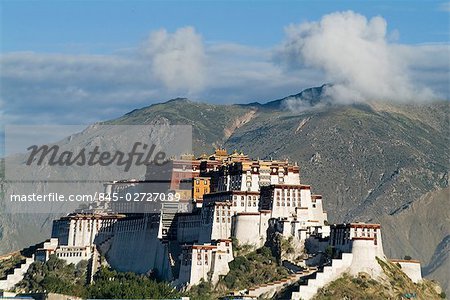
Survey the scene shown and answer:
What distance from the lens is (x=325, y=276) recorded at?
561 feet

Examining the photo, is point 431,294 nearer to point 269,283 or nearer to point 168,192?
point 269,283

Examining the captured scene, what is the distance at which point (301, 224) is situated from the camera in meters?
184

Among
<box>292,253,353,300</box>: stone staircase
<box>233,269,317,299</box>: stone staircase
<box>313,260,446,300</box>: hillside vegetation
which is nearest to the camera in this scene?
<box>292,253,353,300</box>: stone staircase

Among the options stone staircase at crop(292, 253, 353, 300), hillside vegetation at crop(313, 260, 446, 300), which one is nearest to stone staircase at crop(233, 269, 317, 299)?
stone staircase at crop(292, 253, 353, 300)

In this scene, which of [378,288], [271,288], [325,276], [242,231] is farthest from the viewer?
[242,231]

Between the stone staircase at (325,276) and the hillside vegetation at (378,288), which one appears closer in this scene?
the stone staircase at (325,276)

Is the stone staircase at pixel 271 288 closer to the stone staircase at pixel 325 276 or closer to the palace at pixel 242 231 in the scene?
the stone staircase at pixel 325 276

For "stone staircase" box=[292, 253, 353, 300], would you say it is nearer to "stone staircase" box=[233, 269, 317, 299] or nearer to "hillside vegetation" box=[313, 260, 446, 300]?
"hillside vegetation" box=[313, 260, 446, 300]

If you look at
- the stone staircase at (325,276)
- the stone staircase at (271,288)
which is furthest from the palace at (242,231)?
the stone staircase at (271,288)

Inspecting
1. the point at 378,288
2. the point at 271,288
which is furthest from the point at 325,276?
the point at 378,288

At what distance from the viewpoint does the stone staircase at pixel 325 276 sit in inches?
6658

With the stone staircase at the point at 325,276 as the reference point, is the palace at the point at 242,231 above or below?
above

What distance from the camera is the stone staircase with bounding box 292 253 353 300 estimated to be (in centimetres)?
16912

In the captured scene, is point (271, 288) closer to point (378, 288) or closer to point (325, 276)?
point (325, 276)
